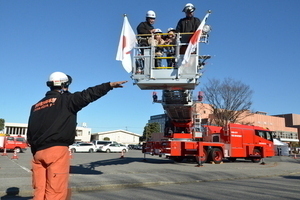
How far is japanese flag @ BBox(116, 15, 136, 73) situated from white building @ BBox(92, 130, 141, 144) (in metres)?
77.2

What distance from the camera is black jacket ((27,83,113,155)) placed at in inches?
135

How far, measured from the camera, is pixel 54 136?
11.2 ft

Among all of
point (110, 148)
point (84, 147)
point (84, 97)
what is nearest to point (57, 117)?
point (84, 97)

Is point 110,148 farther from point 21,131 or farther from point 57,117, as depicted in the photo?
point 21,131

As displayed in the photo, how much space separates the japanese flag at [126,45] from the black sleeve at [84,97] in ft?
18.2

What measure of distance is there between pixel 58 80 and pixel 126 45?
5603mm

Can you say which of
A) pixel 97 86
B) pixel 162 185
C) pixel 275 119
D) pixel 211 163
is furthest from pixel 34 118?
pixel 275 119

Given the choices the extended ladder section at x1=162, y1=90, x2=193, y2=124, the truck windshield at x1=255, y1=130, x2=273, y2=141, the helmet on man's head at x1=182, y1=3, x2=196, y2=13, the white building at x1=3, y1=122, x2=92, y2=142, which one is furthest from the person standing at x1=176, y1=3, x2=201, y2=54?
the white building at x1=3, y1=122, x2=92, y2=142

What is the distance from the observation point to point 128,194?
6.96 metres

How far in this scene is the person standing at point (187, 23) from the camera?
9.25 meters

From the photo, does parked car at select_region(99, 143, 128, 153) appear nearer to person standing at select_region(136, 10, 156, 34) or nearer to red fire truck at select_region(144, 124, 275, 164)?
red fire truck at select_region(144, 124, 275, 164)

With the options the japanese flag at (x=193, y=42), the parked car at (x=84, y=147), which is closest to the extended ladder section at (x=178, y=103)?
the japanese flag at (x=193, y=42)

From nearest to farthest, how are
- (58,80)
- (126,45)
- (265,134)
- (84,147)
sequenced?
1. (58,80)
2. (126,45)
3. (265,134)
4. (84,147)

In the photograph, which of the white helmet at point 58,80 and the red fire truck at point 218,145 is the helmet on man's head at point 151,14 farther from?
the red fire truck at point 218,145
